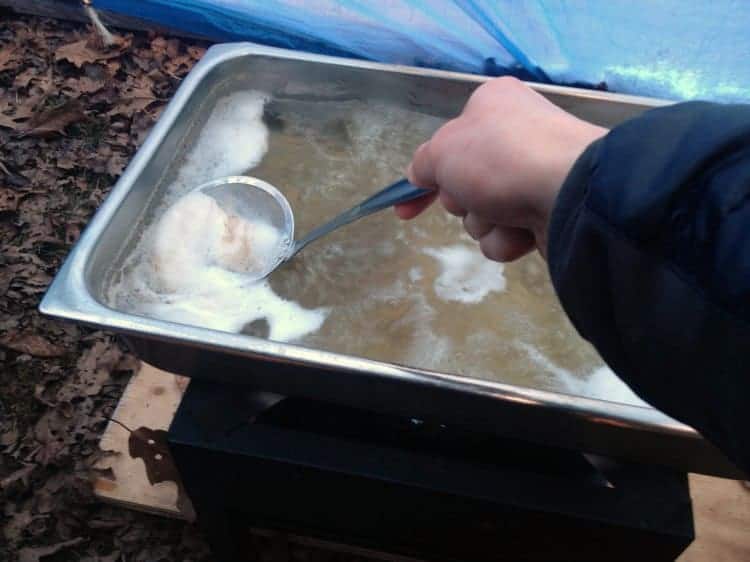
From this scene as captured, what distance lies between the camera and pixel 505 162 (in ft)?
2.08

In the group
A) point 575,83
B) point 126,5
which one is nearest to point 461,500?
point 575,83

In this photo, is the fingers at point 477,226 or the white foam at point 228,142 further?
the white foam at point 228,142

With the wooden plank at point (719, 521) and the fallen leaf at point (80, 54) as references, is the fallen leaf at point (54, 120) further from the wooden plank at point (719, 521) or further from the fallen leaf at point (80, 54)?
the wooden plank at point (719, 521)

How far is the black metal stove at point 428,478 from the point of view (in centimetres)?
84

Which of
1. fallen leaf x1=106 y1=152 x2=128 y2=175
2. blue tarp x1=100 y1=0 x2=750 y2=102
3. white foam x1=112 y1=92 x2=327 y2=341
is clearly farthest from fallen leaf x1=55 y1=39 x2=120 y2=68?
white foam x1=112 y1=92 x2=327 y2=341

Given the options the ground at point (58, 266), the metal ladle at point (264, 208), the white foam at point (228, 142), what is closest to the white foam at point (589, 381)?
the metal ladle at point (264, 208)

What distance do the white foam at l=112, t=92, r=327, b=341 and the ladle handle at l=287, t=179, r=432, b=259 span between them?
0.06 meters

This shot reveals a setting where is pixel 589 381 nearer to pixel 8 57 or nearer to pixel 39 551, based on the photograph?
pixel 39 551

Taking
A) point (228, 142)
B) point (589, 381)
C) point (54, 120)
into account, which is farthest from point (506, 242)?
point (54, 120)

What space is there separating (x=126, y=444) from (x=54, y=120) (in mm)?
1115

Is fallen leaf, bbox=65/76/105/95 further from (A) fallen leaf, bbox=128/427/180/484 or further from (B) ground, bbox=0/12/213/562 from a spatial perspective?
(A) fallen leaf, bbox=128/427/180/484

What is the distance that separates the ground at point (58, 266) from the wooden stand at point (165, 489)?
3.2 inches

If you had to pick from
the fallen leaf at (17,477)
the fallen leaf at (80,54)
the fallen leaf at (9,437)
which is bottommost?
the fallen leaf at (17,477)

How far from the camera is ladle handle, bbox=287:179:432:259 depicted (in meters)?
0.85
